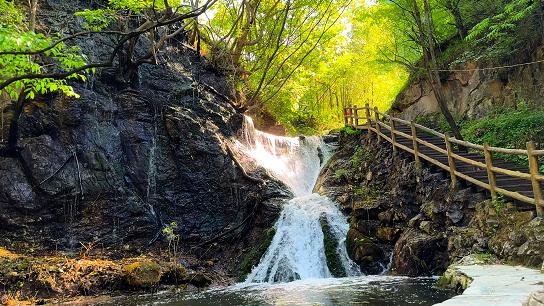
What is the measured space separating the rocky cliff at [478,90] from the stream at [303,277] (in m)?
6.26

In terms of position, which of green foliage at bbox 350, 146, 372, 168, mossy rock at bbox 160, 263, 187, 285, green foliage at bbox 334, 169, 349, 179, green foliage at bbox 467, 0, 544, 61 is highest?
green foliage at bbox 467, 0, 544, 61

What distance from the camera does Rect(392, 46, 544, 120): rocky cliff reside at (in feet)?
44.3

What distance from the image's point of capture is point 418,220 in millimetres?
10609

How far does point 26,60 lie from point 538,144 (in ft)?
40.4

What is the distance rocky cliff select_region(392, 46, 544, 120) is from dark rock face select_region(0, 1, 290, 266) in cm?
817

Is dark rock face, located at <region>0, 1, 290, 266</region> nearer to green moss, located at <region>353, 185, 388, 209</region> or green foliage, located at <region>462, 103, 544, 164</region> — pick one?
green moss, located at <region>353, 185, 388, 209</region>

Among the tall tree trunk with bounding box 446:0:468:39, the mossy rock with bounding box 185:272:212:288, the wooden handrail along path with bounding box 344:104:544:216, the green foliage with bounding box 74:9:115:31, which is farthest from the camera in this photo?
the tall tree trunk with bounding box 446:0:468:39

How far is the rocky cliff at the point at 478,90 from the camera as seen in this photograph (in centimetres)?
1349

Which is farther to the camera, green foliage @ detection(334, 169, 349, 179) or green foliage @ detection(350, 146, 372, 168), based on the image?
green foliage @ detection(350, 146, 372, 168)

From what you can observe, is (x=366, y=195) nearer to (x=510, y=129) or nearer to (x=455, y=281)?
(x=510, y=129)

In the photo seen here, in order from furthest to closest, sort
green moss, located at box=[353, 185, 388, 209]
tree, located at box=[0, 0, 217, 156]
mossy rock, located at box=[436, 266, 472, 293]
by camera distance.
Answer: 1. green moss, located at box=[353, 185, 388, 209]
2. mossy rock, located at box=[436, 266, 472, 293]
3. tree, located at box=[0, 0, 217, 156]

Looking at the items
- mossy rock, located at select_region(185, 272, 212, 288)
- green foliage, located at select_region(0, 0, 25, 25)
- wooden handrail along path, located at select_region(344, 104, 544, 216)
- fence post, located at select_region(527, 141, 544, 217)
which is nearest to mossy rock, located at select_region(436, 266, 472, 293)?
fence post, located at select_region(527, 141, 544, 217)

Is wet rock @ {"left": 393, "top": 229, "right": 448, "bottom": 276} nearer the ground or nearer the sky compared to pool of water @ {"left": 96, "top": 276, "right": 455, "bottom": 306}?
nearer the sky

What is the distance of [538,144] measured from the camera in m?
11.5
